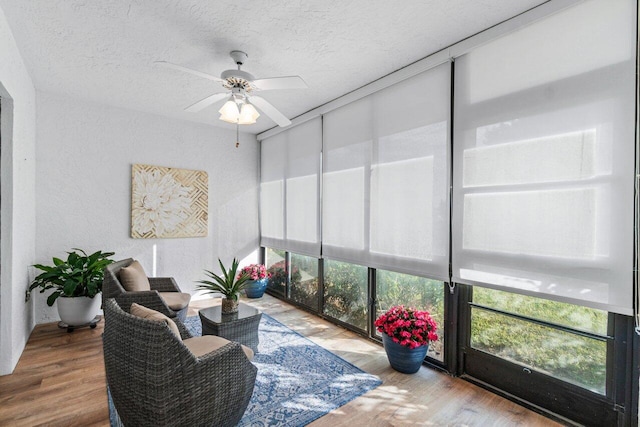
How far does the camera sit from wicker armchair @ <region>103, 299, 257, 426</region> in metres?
1.46

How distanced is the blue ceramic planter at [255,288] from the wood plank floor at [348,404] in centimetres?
195

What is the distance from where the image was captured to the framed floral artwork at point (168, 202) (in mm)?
4062

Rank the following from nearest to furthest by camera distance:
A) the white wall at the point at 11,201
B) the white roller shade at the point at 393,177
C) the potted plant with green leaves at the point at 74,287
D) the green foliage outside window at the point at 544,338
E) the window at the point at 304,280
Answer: the green foliage outside window at the point at 544,338, the white wall at the point at 11,201, the white roller shade at the point at 393,177, the potted plant with green leaves at the point at 74,287, the window at the point at 304,280

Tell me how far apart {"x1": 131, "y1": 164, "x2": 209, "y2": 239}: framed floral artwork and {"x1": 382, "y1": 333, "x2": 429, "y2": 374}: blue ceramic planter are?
325 cm

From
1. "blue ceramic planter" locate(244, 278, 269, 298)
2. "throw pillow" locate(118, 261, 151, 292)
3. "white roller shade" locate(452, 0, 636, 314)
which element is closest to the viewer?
"white roller shade" locate(452, 0, 636, 314)

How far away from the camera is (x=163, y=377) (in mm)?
1457

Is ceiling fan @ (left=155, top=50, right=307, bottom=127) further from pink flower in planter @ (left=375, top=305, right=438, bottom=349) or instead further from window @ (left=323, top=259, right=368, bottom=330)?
pink flower in planter @ (left=375, top=305, right=438, bottom=349)

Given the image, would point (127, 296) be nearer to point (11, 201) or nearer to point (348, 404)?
point (11, 201)

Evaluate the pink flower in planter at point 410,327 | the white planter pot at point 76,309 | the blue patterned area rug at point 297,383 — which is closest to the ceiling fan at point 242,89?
the pink flower in planter at point 410,327

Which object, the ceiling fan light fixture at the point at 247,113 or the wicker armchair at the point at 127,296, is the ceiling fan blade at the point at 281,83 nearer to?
the ceiling fan light fixture at the point at 247,113

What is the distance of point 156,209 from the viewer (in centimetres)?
419

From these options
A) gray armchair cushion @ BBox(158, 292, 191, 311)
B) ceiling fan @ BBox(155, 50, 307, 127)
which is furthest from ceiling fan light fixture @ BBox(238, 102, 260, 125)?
gray armchair cushion @ BBox(158, 292, 191, 311)

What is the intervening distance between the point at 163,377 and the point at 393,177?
92.4 inches

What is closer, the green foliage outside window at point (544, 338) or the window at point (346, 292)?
the green foliage outside window at point (544, 338)
